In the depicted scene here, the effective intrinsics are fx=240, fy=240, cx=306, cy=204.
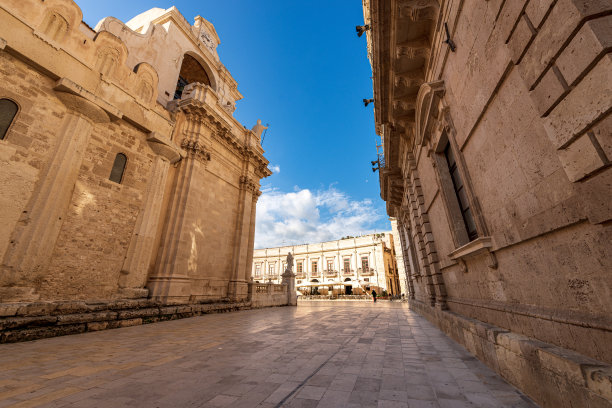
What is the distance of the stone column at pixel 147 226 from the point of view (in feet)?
28.3

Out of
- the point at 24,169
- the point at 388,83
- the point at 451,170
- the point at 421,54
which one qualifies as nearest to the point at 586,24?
the point at 451,170

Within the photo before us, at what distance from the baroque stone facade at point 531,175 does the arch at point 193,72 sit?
15390 mm

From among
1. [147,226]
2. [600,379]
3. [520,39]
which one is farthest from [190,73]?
[600,379]

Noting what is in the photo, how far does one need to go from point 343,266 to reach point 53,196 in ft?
114

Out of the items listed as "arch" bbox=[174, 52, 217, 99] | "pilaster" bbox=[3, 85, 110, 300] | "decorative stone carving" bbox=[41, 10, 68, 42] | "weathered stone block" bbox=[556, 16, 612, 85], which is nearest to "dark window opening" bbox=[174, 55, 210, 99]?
"arch" bbox=[174, 52, 217, 99]

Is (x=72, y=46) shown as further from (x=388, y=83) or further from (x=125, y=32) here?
(x=388, y=83)

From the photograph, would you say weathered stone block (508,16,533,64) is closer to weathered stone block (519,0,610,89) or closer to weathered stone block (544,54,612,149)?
weathered stone block (519,0,610,89)

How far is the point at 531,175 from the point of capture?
2613 millimetres

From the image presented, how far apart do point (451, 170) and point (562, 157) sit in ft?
12.9

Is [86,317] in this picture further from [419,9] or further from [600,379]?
[419,9]

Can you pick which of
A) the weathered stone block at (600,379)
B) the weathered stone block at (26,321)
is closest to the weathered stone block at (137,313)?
the weathered stone block at (26,321)

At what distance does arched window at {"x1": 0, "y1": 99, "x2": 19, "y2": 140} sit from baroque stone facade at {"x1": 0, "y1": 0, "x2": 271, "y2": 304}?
3cm

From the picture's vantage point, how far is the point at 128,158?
9242 mm

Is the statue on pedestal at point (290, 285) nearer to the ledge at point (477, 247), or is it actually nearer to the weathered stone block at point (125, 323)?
the weathered stone block at point (125, 323)
